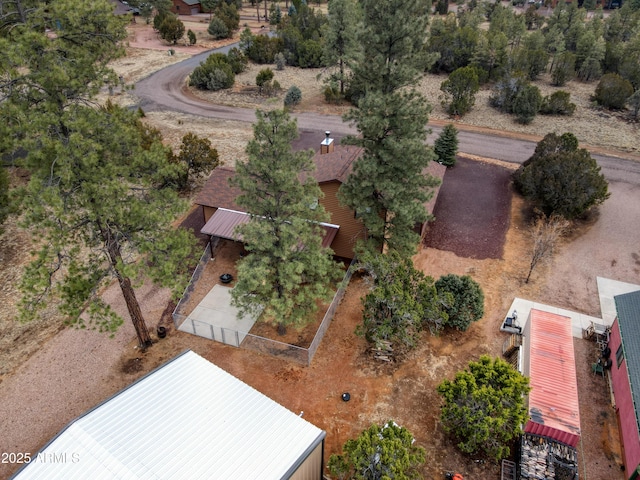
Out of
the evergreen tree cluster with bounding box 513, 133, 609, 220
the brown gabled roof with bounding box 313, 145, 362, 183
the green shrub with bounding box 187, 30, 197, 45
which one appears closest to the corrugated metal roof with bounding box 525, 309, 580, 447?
the evergreen tree cluster with bounding box 513, 133, 609, 220

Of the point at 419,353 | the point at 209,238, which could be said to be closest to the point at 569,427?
the point at 419,353

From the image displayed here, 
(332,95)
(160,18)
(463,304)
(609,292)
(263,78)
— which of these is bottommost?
(609,292)

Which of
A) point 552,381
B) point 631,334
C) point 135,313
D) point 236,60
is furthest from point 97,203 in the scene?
point 236,60

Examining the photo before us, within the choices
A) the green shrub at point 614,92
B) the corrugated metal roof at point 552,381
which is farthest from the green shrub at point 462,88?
the corrugated metal roof at point 552,381

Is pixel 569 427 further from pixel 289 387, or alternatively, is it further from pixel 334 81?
pixel 334 81

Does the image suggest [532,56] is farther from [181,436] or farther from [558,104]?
[181,436]

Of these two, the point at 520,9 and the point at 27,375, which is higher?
the point at 520,9
